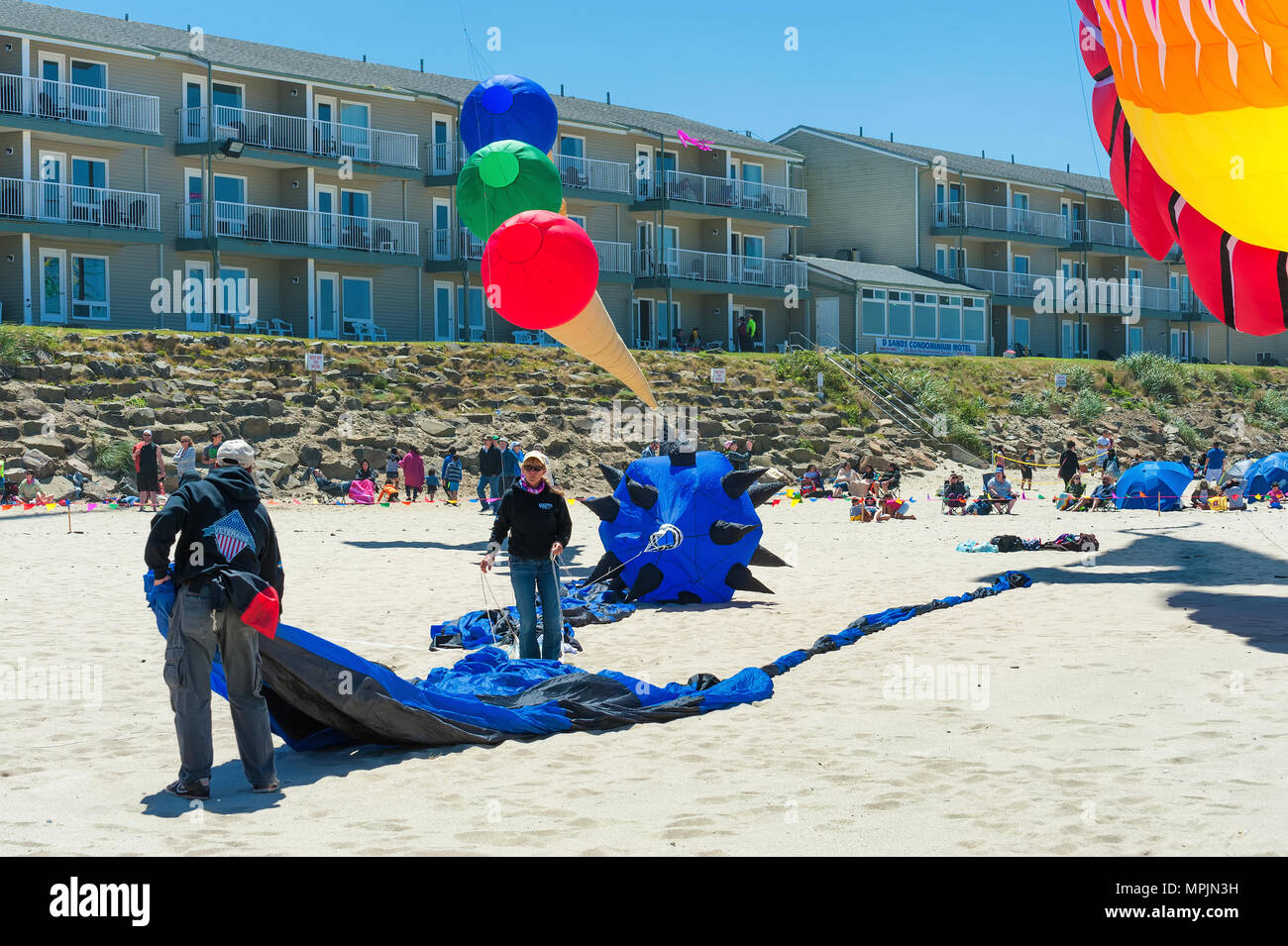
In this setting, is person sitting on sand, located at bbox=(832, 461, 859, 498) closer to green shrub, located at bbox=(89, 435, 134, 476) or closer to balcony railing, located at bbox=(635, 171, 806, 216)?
green shrub, located at bbox=(89, 435, 134, 476)

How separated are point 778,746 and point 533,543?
2.82 metres

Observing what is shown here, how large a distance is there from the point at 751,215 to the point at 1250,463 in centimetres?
2249

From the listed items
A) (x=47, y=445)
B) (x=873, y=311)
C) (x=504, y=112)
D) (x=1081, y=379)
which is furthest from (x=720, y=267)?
(x=504, y=112)

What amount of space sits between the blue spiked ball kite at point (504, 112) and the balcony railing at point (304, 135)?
67.1 ft

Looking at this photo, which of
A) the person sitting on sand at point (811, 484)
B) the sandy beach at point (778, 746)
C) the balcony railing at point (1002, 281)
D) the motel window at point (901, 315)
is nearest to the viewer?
the sandy beach at point (778, 746)

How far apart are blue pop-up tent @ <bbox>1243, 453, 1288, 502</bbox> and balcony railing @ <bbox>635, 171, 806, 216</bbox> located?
73.5 feet

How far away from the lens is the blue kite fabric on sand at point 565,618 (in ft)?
34.7

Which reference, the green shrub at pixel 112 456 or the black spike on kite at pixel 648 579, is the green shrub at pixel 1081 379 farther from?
the black spike on kite at pixel 648 579

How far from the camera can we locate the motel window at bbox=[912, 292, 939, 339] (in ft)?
162

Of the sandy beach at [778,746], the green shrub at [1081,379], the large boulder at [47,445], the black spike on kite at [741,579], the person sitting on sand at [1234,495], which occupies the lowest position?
the sandy beach at [778,746]

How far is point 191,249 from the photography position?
34.7 metres

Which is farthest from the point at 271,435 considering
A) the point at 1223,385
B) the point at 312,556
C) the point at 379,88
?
the point at 1223,385

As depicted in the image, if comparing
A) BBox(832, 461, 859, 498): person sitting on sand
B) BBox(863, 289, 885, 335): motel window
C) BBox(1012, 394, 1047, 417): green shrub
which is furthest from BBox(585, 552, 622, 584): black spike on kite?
BBox(863, 289, 885, 335): motel window

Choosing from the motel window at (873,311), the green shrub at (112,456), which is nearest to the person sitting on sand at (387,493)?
the green shrub at (112,456)
